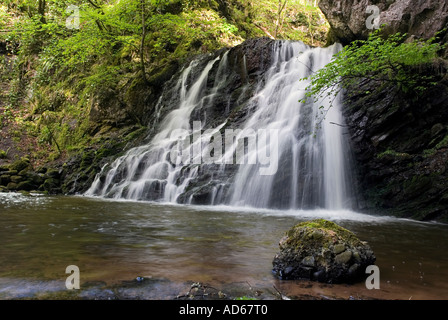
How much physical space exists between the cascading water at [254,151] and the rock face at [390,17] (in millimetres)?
996

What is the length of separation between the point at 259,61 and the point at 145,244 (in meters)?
11.9

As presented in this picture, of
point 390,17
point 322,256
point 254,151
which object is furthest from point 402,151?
point 322,256

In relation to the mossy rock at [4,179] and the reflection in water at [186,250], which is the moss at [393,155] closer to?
the reflection in water at [186,250]

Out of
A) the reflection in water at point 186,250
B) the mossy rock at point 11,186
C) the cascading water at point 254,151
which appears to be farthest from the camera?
the mossy rock at point 11,186

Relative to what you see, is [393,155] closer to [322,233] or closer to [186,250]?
[322,233]

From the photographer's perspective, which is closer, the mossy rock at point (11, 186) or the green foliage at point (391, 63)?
the green foliage at point (391, 63)

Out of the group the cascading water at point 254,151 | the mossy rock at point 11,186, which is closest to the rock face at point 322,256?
the cascading water at point 254,151

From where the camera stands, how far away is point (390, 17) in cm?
1073

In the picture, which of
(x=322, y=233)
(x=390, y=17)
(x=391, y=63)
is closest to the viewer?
(x=322, y=233)

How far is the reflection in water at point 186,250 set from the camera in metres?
3.06

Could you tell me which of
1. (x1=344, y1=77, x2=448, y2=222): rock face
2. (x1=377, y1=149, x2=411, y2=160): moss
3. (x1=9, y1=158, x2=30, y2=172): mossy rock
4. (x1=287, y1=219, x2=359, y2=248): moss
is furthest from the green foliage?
(x1=9, y1=158, x2=30, y2=172): mossy rock

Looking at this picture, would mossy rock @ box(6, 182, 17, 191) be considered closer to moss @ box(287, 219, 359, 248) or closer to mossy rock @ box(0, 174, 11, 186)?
mossy rock @ box(0, 174, 11, 186)

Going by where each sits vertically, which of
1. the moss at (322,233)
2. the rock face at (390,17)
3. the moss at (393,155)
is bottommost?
the moss at (322,233)

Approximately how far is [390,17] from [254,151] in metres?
6.35
